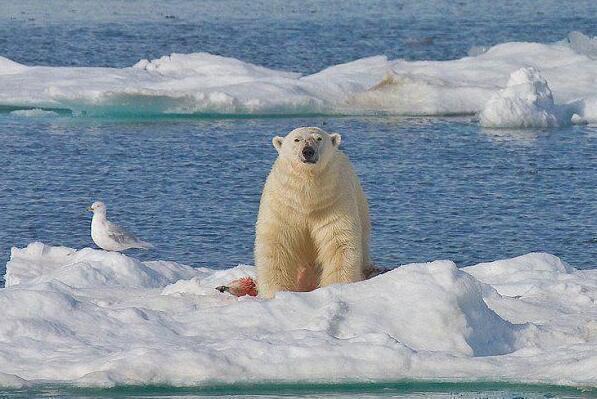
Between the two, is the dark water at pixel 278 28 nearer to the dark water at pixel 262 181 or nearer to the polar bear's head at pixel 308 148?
the dark water at pixel 262 181

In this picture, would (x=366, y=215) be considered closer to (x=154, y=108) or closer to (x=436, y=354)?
(x=436, y=354)

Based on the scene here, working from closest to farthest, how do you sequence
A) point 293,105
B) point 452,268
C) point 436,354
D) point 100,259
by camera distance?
1. point 436,354
2. point 452,268
3. point 100,259
4. point 293,105

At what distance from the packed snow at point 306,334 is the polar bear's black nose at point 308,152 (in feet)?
2.64

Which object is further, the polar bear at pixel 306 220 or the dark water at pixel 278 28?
the dark water at pixel 278 28

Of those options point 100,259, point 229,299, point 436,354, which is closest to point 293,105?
point 100,259

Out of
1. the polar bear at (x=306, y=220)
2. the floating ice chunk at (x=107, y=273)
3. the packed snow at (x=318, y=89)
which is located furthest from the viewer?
the packed snow at (x=318, y=89)

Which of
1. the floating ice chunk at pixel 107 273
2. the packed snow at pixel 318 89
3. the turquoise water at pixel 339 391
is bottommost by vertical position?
the floating ice chunk at pixel 107 273

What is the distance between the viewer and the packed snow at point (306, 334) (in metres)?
5.89

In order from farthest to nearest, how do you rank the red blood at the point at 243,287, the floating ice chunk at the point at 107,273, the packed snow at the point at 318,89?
the packed snow at the point at 318,89, the floating ice chunk at the point at 107,273, the red blood at the point at 243,287

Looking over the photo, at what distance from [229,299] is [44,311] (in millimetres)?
1008

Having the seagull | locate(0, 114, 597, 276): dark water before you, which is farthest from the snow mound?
the seagull

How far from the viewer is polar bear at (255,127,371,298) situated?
7.27 metres

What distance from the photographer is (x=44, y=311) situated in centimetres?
670

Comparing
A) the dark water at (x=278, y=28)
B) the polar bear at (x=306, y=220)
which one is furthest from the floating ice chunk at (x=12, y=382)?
the dark water at (x=278, y=28)
